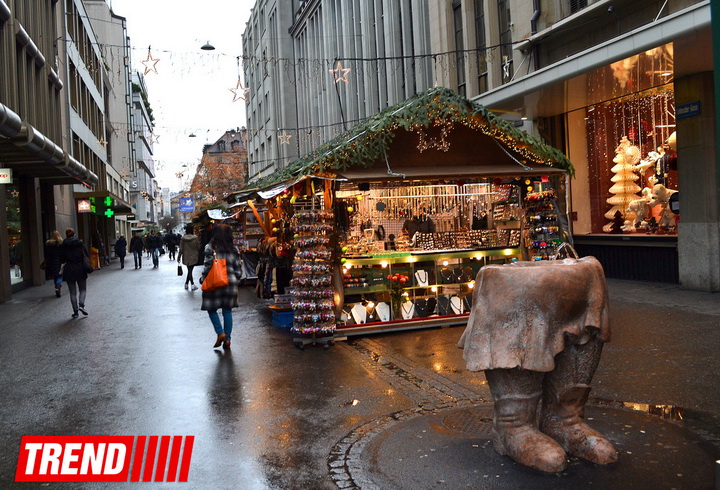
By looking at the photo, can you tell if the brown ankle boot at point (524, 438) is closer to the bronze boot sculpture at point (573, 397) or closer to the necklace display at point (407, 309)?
the bronze boot sculpture at point (573, 397)

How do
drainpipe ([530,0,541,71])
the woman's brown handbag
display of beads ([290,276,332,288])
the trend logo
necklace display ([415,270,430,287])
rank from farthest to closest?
drainpipe ([530,0,541,71]), necklace display ([415,270,430,287]), display of beads ([290,276,332,288]), the woman's brown handbag, the trend logo

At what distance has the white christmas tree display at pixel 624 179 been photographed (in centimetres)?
1666

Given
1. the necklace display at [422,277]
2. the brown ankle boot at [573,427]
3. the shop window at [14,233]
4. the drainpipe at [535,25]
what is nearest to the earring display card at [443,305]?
the necklace display at [422,277]

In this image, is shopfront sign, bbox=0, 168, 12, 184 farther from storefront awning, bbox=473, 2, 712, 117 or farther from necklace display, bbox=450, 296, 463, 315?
storefront awning, bbox=473, 2, 712, 117

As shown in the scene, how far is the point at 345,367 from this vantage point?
27.8ft

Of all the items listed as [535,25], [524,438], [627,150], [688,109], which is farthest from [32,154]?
[524,438]

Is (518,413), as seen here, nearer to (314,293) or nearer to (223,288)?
(314,293)

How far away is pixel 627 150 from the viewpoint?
1666 centimetres

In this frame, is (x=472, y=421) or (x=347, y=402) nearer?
(x=472, y=421)

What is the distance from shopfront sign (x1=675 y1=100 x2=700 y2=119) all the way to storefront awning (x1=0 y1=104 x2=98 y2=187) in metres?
13.5

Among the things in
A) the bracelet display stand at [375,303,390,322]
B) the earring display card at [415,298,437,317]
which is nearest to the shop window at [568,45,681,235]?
the earring display card at [415,298,437,317]

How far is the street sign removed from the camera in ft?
202

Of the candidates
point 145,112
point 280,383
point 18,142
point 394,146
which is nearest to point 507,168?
point 394,146

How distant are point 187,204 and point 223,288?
54.3 m
